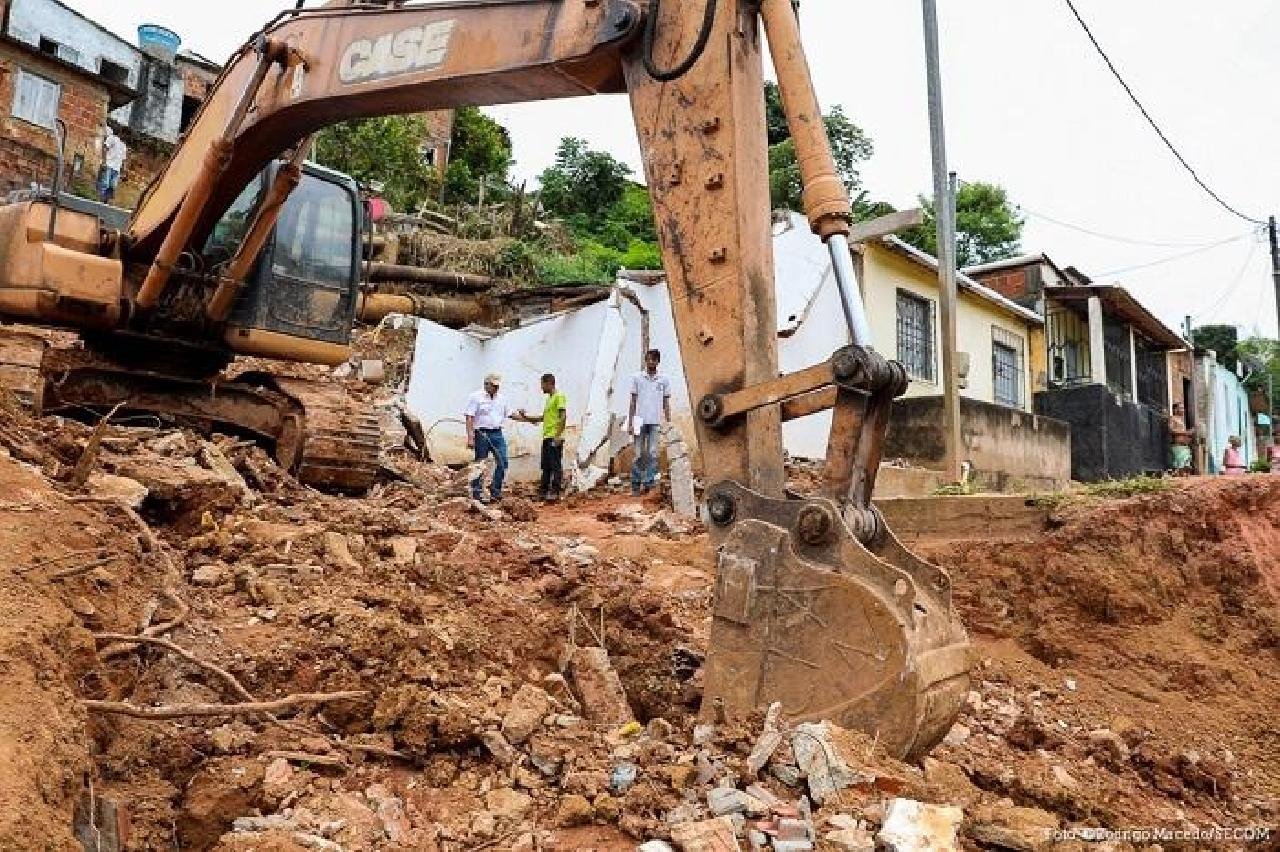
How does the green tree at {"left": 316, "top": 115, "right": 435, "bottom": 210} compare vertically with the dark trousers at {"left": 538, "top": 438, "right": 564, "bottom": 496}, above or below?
above

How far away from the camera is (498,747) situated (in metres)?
2.98

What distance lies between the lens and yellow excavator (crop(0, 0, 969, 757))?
300 cm

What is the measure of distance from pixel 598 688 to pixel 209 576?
1.86m

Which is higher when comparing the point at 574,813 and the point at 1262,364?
the point at 1262,364

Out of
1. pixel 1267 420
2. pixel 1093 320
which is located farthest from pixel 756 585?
pixel 1267 420

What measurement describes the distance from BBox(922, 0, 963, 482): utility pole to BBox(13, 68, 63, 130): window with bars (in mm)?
21233

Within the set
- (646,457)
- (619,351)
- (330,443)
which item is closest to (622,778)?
(330,443)

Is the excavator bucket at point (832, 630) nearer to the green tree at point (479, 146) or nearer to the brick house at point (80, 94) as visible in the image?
the brick house at point (80, 94)

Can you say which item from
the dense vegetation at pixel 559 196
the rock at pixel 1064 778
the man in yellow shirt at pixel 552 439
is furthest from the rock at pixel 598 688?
the dense vegetation at pixel 559 196

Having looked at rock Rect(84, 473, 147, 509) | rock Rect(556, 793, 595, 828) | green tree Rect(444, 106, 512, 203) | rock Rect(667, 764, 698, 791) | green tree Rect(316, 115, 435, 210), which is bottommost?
rock Rect(556, 793, 595, 828)

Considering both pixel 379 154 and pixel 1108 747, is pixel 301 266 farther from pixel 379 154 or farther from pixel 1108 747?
pixel 379 154

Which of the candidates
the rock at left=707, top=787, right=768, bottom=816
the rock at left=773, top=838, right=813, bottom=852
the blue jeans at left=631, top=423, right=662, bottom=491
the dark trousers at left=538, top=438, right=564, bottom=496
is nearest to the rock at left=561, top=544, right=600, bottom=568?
the blue jeans at left=631, top=423, right=662, bottom=491

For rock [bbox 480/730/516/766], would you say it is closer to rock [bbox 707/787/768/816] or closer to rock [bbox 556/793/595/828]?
rock [bbox 556/793/595/828]

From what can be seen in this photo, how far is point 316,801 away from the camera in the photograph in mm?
2652
